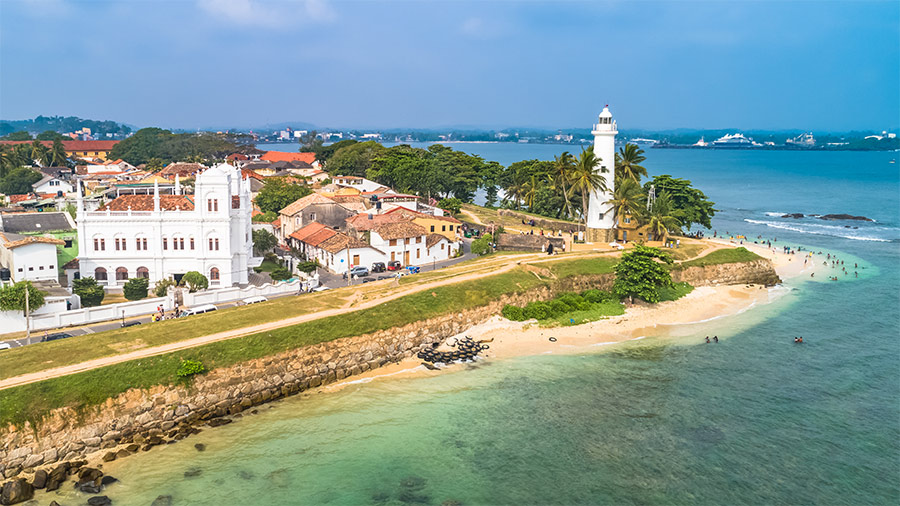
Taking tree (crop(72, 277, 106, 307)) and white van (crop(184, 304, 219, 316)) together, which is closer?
white van (crop(184, 304, 219, 316))

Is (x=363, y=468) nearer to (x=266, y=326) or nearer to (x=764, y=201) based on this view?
(x=266, y=326)

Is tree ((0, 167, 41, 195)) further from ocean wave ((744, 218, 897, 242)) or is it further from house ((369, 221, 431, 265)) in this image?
ocean wave ((744, 218, 897, 242))

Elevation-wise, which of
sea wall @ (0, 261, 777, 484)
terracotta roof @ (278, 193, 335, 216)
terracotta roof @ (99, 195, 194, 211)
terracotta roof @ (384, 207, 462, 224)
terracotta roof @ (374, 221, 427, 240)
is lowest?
sea wall @ (0, 261, 777, 484)

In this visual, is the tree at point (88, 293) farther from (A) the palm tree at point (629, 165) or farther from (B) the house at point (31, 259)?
(A) the palm tree at point (629, 165)

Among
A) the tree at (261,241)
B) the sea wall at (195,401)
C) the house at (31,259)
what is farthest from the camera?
the tree at (261,241)

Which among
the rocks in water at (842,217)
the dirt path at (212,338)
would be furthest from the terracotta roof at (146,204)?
the rocks in water at (842,217)

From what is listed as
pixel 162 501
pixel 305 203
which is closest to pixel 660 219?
pixel 305 203

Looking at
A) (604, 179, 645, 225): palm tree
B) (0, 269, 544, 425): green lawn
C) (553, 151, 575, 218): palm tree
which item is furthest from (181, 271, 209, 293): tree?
(553, 151, 575, 218): palm tree
